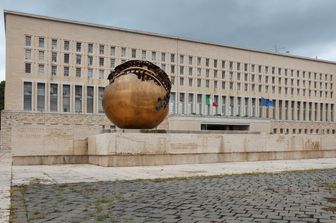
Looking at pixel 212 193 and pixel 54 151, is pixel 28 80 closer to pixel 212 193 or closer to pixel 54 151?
pixel 54 151

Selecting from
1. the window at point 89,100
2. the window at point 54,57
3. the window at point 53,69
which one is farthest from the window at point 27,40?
the window at point 89,100

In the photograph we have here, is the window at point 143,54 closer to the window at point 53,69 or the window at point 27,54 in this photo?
the window at point 53,69

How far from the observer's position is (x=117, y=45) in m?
65.1

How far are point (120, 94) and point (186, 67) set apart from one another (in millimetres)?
55535

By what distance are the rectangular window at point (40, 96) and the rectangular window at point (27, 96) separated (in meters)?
1.14

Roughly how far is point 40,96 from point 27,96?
1.87 metres

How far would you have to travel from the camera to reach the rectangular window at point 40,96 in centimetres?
→ 5928

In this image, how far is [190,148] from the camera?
16828mm

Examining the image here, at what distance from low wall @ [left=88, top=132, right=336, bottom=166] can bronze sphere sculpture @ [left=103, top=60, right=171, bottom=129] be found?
3.58ft

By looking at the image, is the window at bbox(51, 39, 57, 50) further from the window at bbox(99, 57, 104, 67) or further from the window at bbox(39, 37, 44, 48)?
the window at bbox(99, 57, 104, 67)

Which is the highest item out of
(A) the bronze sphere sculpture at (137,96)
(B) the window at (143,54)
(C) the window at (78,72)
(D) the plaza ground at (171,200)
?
(B) the window at (143,54)

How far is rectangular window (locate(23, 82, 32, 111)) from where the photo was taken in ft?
191

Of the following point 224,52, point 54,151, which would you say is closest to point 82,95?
point 224,52

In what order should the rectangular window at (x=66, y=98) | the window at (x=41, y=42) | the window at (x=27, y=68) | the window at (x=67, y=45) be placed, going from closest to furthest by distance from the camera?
the window at (x=27, y=68) < the window at (x=41, y=42) < the rectangular window at (x=66, y=98) < the window at (x=67, y=45)
